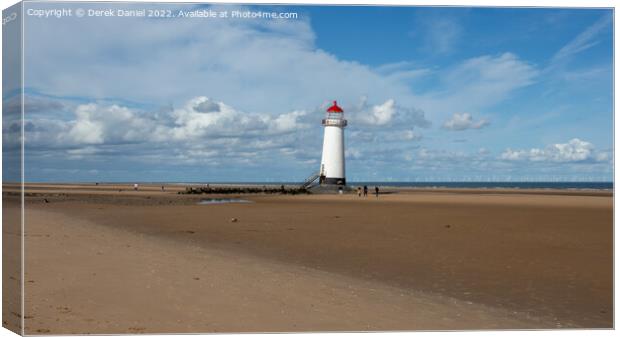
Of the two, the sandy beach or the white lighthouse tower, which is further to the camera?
the white lighthouse tower

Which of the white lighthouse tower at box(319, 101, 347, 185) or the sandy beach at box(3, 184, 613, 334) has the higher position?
the white lighthouse tower at box(319, 101, 347, 185)

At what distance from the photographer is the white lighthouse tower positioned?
44.7 metres

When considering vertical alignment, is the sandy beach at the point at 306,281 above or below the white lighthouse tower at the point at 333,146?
below

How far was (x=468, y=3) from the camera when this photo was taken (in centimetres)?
625

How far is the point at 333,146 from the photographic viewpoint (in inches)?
1762

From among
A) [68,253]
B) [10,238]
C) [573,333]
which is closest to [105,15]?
[10,238]

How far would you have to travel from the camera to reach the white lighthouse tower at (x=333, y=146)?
44656mm

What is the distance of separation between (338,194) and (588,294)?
36346 mm

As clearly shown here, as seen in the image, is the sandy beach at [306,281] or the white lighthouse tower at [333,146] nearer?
the sandy beach at [306,281]

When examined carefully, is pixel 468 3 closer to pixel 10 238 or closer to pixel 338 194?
pixel 10 238

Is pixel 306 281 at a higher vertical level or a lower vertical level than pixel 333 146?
lower

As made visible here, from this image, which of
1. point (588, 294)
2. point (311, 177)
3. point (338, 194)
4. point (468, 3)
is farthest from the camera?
point (311, 177)

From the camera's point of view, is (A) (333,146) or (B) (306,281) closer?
(B) (306,281)

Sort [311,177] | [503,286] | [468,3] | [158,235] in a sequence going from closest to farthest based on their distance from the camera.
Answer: [468,3] → [503,286] → [158,235] → [311,177]
